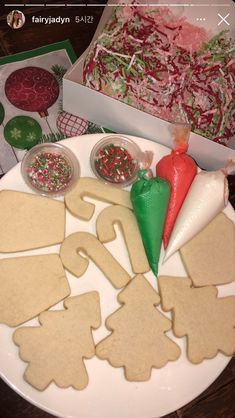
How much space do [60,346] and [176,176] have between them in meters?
0.78

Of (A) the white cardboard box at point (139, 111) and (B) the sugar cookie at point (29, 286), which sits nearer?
(B) the sugar cookie at point (29, 286)

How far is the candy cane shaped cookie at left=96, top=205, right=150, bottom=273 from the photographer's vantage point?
1810 mm

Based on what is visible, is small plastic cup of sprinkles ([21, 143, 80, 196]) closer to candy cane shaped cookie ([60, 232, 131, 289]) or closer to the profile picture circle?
candy cane shaped cookie ([60, 232, 131, 289])

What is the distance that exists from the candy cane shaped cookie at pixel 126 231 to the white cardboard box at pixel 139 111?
36 cm

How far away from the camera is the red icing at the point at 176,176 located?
6.12 ft

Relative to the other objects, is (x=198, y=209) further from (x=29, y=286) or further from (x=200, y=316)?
(x=29, y=286)

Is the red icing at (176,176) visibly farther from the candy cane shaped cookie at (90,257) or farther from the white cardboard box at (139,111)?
the candy cane shaped cookie at (90,257)

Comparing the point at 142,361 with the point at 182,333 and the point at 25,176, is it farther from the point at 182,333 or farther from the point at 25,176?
the point at 25,176

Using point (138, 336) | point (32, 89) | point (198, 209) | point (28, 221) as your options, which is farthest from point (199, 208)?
point (32, 89)

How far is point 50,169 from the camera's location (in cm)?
189

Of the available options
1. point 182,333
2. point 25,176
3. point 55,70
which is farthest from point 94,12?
point 182,333

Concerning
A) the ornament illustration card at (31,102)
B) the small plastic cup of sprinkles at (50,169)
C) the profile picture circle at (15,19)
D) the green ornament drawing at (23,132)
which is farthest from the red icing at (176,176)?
the profile picture circle at (15,19)

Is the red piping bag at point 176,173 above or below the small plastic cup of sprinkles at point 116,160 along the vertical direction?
above

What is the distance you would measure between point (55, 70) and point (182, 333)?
1.36 m
